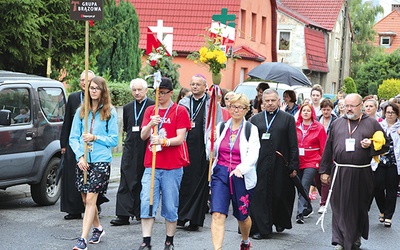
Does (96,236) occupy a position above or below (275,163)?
below

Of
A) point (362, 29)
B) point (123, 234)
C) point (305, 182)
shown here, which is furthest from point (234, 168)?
point (362, 29)

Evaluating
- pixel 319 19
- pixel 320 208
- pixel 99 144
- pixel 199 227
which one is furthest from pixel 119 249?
pixel 319 19

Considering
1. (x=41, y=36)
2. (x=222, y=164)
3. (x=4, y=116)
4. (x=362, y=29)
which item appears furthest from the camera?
(x=362, y=29)

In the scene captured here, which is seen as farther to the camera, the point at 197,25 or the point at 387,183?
the point at 197,25

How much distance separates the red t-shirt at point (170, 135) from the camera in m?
9.00

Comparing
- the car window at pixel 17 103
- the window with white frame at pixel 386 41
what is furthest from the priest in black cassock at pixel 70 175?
the window with white frame at pixel 386 41

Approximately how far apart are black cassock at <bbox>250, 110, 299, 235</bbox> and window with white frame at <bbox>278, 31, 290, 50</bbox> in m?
38.5

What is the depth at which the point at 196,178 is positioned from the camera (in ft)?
37.0

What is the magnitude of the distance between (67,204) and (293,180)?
10.1 ft

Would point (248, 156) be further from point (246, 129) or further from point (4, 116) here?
point (4, 116)

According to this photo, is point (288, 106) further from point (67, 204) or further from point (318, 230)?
point (67, 204)

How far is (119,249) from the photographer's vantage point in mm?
9492

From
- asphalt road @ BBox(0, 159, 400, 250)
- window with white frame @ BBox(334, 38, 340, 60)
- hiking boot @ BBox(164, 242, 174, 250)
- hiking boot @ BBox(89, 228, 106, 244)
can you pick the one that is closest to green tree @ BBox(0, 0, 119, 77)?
asphalt road @ BBox(0, 159, 400, 250)

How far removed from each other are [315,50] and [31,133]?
4012 cm
